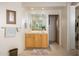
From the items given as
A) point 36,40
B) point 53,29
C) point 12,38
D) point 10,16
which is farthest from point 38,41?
point 10,16

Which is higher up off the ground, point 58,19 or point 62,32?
point 58,19

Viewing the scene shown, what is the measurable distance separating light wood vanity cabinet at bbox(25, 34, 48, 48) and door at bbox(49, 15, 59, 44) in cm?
19

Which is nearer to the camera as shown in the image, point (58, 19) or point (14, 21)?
point (14, 21)

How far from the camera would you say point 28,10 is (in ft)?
12.8

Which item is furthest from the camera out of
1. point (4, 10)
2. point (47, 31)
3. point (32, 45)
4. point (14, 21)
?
point (47, 31)

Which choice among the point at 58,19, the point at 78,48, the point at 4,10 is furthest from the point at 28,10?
the point at 78,48

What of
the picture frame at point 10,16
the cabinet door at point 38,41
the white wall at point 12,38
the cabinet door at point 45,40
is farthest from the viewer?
the cabinet door at point 45,40

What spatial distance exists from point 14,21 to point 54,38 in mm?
1529

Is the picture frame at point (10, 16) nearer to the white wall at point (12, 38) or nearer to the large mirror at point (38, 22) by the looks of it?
the white wall at point (12, 38)

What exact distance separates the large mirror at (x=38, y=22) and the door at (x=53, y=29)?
22 centimetres

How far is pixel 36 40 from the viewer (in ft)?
A: 14.2

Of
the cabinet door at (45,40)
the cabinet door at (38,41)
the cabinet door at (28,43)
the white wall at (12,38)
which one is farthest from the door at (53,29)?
the white wall at (12,38)

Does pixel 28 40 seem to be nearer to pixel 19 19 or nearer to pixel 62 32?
pixel 19 19

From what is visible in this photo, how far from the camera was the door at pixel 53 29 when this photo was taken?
14.8 ft
